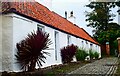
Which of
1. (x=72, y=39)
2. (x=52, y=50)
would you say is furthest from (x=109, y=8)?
Result: (x=52, y=50)

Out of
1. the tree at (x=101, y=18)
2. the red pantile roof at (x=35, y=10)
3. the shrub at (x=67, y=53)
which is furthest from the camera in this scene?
the tree at (x=101, y=18)

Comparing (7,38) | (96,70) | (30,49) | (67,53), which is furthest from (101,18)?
(7,38)

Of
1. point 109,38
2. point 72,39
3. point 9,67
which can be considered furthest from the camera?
point 109,38

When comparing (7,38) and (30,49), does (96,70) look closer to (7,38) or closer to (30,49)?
(30,49)

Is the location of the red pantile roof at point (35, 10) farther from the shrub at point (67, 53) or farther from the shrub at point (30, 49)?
the shrub at point (67, 53)

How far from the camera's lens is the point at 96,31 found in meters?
50.7

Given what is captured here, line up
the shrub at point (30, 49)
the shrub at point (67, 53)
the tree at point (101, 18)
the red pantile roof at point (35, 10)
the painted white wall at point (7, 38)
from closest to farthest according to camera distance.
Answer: the red pantile roof at point (35, 10)
the painted white wall at point (7, 38)
the shrub at point (30, 49)
the shrub at point (67, 53)
the tree at point (101, 18)

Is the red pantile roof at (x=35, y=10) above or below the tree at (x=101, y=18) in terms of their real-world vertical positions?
below

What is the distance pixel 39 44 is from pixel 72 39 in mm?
11531

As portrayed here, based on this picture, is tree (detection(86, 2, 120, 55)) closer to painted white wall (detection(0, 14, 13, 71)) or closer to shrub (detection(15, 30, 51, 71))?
shrub (detection(15, 30, 51, 71))

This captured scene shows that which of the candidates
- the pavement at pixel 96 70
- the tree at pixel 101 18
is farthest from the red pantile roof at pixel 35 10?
the tree at pixel 101 18

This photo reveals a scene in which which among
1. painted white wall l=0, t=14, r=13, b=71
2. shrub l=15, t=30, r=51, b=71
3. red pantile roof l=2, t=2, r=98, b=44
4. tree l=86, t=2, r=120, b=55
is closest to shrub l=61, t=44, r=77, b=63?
red pantile roof l=2, t=2, r=98, b=44

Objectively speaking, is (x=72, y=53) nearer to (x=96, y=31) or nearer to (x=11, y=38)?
(x=11, y=38)

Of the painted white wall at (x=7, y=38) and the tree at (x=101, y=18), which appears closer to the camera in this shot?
the painted white wall at (x=7, y=38)
